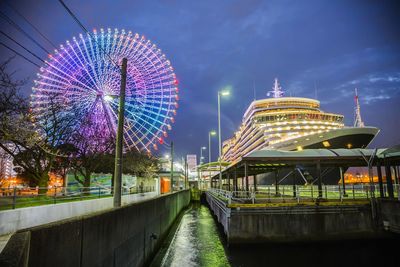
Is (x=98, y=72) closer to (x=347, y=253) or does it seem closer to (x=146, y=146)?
(x=146, y=146)

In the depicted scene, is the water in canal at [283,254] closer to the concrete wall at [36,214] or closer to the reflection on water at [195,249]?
the reflection on water at [195,249]

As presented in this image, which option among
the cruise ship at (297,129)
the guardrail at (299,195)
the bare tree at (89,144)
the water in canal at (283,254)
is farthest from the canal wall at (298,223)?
the cruise ship at (297,129)

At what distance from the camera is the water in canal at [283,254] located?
14414 millimetres

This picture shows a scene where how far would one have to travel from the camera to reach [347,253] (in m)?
15.8

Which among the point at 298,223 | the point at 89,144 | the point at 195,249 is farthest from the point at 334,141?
the point at 195,249

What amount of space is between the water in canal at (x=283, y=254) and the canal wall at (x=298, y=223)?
0.47 meters

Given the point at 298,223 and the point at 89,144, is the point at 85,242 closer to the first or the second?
the point at 298,223

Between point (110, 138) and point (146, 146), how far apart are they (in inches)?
213

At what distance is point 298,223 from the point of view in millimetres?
17922

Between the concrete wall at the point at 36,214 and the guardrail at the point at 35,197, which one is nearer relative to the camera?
the concrete wall at the point at 36,214

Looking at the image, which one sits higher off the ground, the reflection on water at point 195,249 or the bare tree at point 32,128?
the bare tree at point 32,128

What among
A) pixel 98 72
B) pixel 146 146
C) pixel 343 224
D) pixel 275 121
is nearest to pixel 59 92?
pixel 98 72

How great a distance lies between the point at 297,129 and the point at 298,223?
55.1m

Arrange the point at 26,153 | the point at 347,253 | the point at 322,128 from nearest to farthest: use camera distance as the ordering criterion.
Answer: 1. the point at 347,253
2. the point at 26,153
3. the point at 322,128
